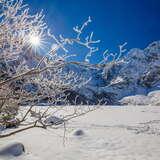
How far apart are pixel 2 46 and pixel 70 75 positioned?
1.63m

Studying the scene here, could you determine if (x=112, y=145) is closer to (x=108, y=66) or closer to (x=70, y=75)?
(x=70, y=75)

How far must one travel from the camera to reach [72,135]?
69.5 feet

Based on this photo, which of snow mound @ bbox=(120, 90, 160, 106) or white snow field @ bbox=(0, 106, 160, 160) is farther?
snow mound @ bbox=(120, 90, 160, 106)

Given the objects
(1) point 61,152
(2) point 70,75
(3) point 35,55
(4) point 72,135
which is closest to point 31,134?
(4) point 72,135

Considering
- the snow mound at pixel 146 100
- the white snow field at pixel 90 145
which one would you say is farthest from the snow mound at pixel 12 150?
the snow mound at pixel 146 100

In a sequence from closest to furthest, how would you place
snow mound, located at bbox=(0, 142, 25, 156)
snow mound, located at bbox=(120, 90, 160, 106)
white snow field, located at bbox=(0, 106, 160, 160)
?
1. snow mound, located at bbox=(0, 142, 25, 156)
2. white snow field, located at bbox=(0, 106, 160, 160)
3. snow mound, located at bbox=(120, 90, 160, 106)

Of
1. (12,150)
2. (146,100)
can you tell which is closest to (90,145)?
(12,150)

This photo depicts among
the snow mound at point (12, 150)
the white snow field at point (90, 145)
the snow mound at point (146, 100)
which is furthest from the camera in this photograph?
the snow mound at point (146, 100)

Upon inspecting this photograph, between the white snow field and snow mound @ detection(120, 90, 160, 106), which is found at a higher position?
snow mound @ detection(120, 90, 160, 106)

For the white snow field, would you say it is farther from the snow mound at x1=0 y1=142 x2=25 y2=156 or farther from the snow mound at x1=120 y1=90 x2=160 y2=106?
the snow mound at x1=120 y1=90 x2=160 y2=106

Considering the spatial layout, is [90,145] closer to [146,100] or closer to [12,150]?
[12,150]

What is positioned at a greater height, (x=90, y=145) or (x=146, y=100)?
(x=146, y=100)

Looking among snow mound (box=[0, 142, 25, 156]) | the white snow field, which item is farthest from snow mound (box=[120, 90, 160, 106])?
snow mound (box=[0, 142, 25, 156])

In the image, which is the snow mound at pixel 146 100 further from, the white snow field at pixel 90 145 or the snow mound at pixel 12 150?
the snow mound at pixel 12 150
